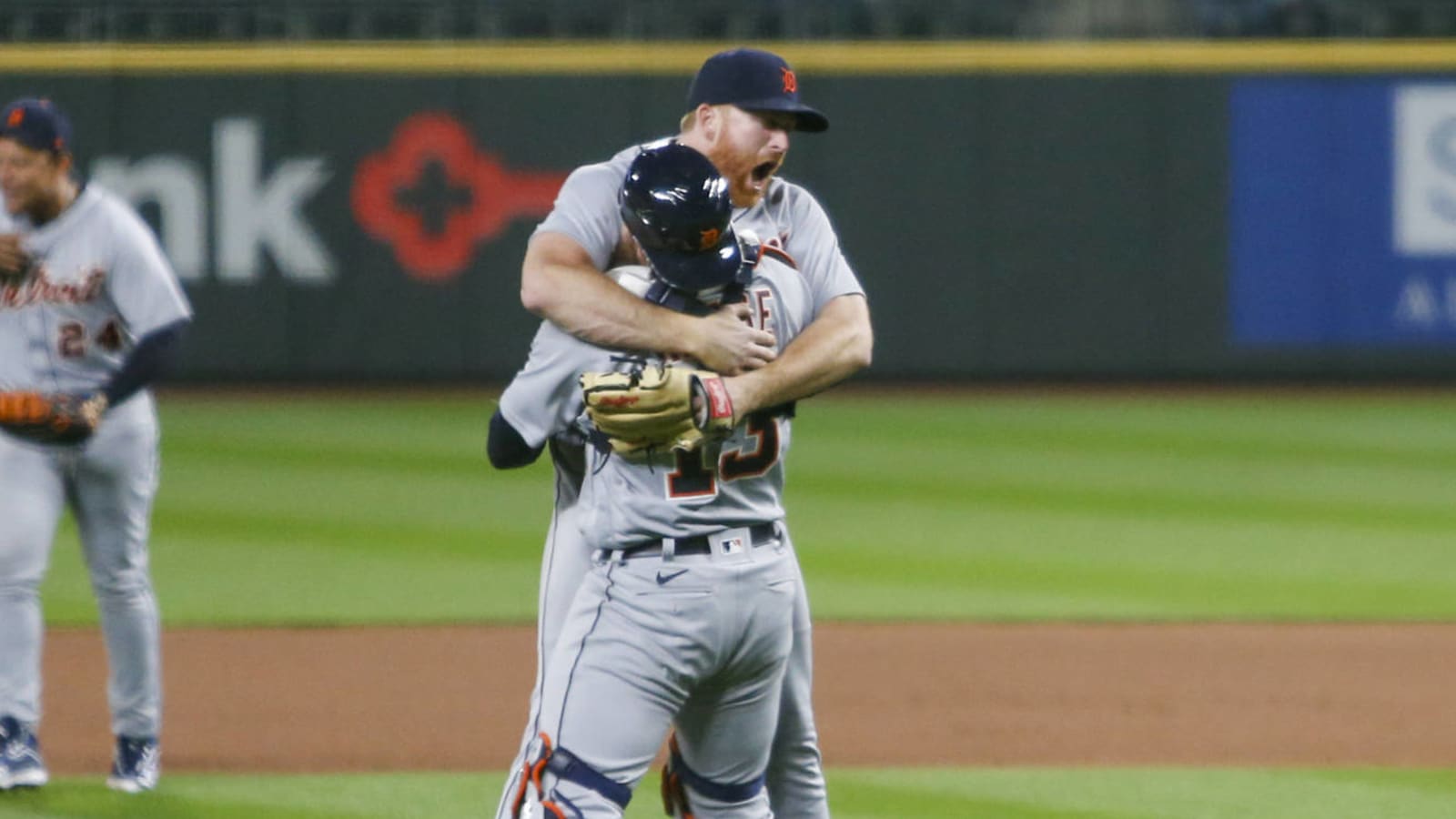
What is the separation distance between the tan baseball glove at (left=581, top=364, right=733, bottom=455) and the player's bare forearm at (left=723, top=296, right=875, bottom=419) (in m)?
0.05

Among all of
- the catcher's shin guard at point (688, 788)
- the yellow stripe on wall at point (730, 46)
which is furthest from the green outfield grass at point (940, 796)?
the yellow stripe on wall at point (730, 46)

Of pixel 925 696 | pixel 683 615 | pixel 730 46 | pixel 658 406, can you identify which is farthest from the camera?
pixel 730 46

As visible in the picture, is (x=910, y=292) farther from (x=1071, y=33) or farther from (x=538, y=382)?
(x=538, y=382)

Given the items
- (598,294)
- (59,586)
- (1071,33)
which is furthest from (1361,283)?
(598,294)

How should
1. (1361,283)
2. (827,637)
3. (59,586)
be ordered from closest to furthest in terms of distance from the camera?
(827,637) < (59,586) < (1361,283)

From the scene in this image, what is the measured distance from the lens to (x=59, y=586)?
30.3ft

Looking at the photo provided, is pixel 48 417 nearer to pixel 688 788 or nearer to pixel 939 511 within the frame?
pixel 688 788

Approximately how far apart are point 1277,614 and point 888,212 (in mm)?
7848

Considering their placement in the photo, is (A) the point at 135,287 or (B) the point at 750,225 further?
(A) the point at 135,287

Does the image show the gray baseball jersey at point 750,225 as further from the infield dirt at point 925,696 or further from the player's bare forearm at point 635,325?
the infield dirt at point 925,696

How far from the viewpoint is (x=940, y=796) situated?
5805 mm

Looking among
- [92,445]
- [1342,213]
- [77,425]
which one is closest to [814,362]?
[77,425]

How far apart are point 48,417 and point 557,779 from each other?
2.46 metres

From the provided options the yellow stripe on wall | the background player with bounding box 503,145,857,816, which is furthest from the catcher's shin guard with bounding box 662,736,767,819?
the yellow stripe on wall
